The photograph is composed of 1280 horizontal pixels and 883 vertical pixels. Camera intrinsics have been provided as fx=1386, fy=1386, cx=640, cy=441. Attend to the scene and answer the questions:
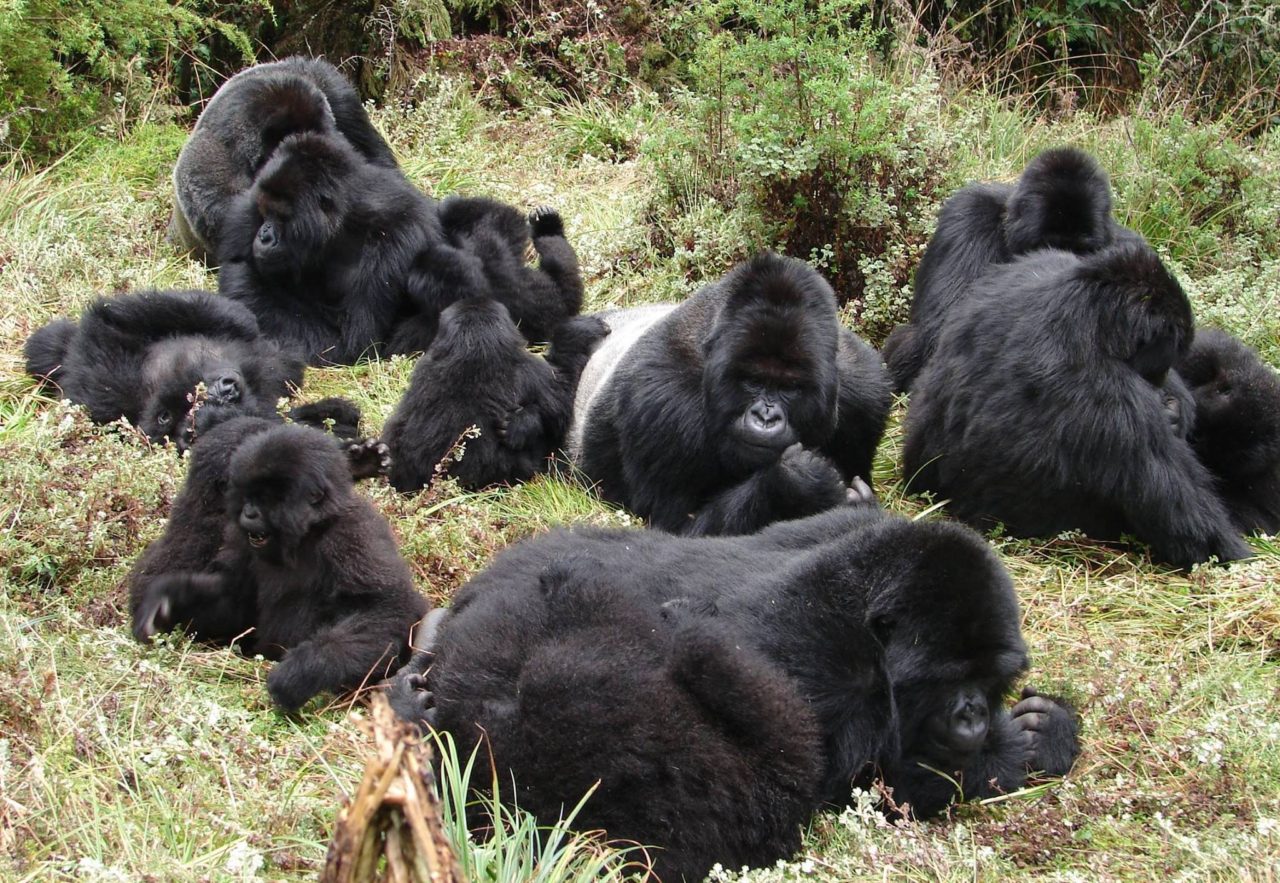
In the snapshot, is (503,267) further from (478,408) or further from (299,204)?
(478,408)

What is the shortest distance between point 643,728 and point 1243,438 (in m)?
3.87

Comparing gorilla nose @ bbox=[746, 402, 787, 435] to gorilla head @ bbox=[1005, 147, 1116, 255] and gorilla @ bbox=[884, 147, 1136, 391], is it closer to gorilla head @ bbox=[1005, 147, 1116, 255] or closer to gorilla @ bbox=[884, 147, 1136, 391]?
gorilla @ bbox=[884, 147, 1136, 391]

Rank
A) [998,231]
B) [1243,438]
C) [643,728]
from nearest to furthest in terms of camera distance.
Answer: [643,728], [1243,438], [998,231]

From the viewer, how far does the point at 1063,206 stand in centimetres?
701

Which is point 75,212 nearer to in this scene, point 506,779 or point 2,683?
point 2,683

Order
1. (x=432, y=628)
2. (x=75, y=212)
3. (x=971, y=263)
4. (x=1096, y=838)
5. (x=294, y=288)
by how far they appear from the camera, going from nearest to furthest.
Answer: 1. (x=1096, y=838)
2. (x=432, y=628)
3. (x=971, y=263)
4. (x=294, y=288)
5. (x=75, y=212)

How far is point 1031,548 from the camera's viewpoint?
20.3 feet

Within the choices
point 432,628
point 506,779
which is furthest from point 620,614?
point 432,628

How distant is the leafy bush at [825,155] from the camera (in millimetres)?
7848

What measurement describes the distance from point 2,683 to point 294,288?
13.7 feet

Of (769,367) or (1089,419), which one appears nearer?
(769,367)

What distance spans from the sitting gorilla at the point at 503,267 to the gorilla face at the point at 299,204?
0.57 m

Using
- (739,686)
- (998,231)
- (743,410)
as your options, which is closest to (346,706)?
(739,686)

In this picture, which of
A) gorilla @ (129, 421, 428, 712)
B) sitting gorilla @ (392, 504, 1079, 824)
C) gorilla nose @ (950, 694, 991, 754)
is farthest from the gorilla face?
gorilla nose @ (950, 694, 991, 754)
